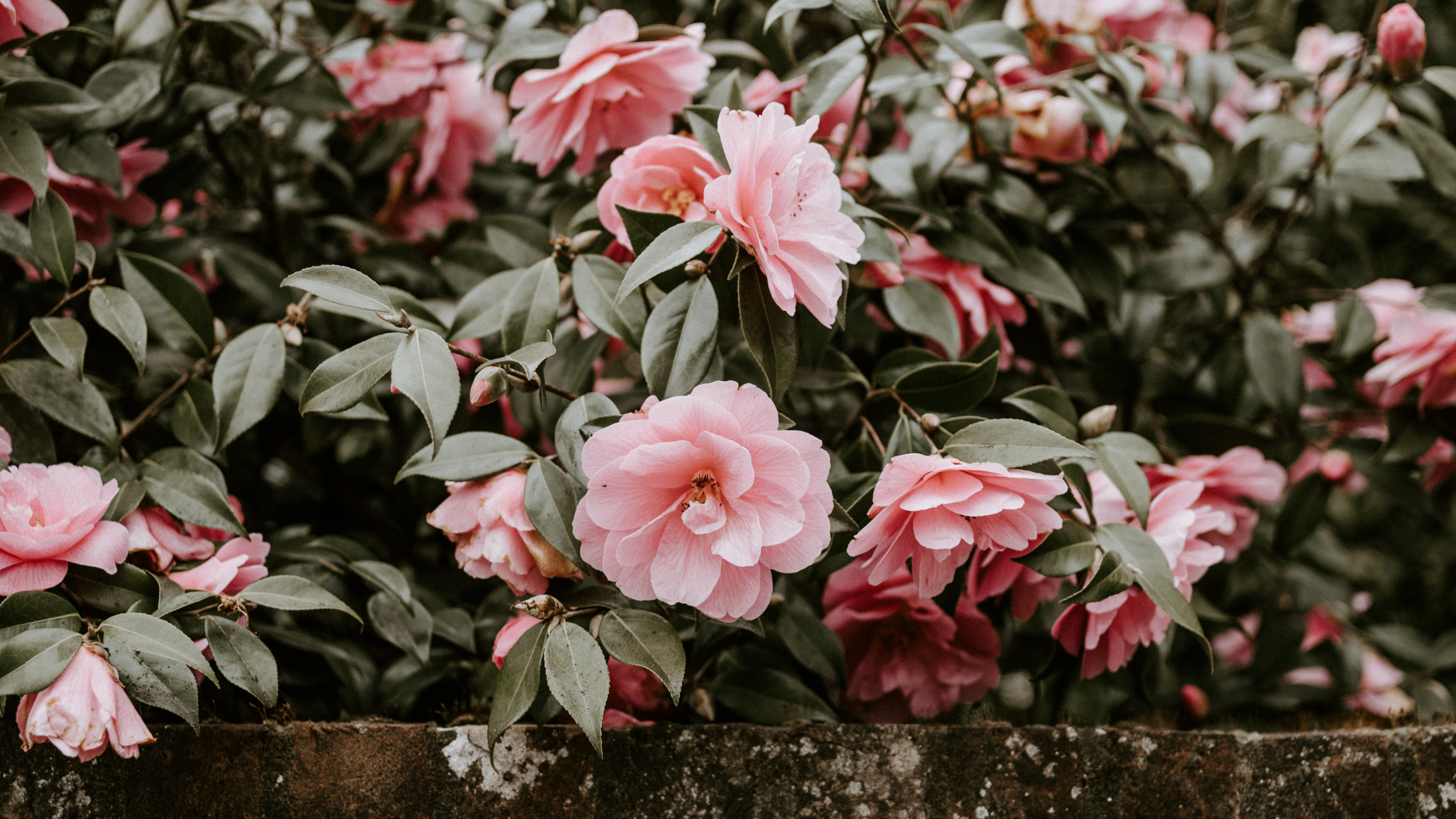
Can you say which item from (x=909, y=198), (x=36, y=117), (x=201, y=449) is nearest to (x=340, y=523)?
(x=201, y=449)

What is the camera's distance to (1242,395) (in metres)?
1.30

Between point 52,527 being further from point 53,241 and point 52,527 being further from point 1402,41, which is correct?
point 1402,41

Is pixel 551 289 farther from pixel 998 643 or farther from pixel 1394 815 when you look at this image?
pixel 1394 815

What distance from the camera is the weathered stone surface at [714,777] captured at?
2.42 ft

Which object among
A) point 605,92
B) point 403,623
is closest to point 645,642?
point 403,623

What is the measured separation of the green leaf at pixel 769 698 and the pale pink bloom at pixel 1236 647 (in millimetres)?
1002

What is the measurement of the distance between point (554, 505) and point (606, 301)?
194 mm

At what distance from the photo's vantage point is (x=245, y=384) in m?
0.81

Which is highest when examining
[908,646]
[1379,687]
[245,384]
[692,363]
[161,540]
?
[692,363]

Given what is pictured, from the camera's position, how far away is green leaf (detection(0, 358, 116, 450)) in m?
0.81

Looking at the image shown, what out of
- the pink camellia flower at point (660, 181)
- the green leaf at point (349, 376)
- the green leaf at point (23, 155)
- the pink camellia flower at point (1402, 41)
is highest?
the pink camellia flower at point (1402, 41)

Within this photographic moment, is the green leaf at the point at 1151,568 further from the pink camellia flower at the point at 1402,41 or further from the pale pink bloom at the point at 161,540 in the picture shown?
the pale pink bloom at the point at 161,540

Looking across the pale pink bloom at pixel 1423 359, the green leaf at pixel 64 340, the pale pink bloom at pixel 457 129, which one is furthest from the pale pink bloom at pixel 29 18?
the pale pink bloom at pixel 1423 359

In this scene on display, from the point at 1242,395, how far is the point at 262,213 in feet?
4.51
